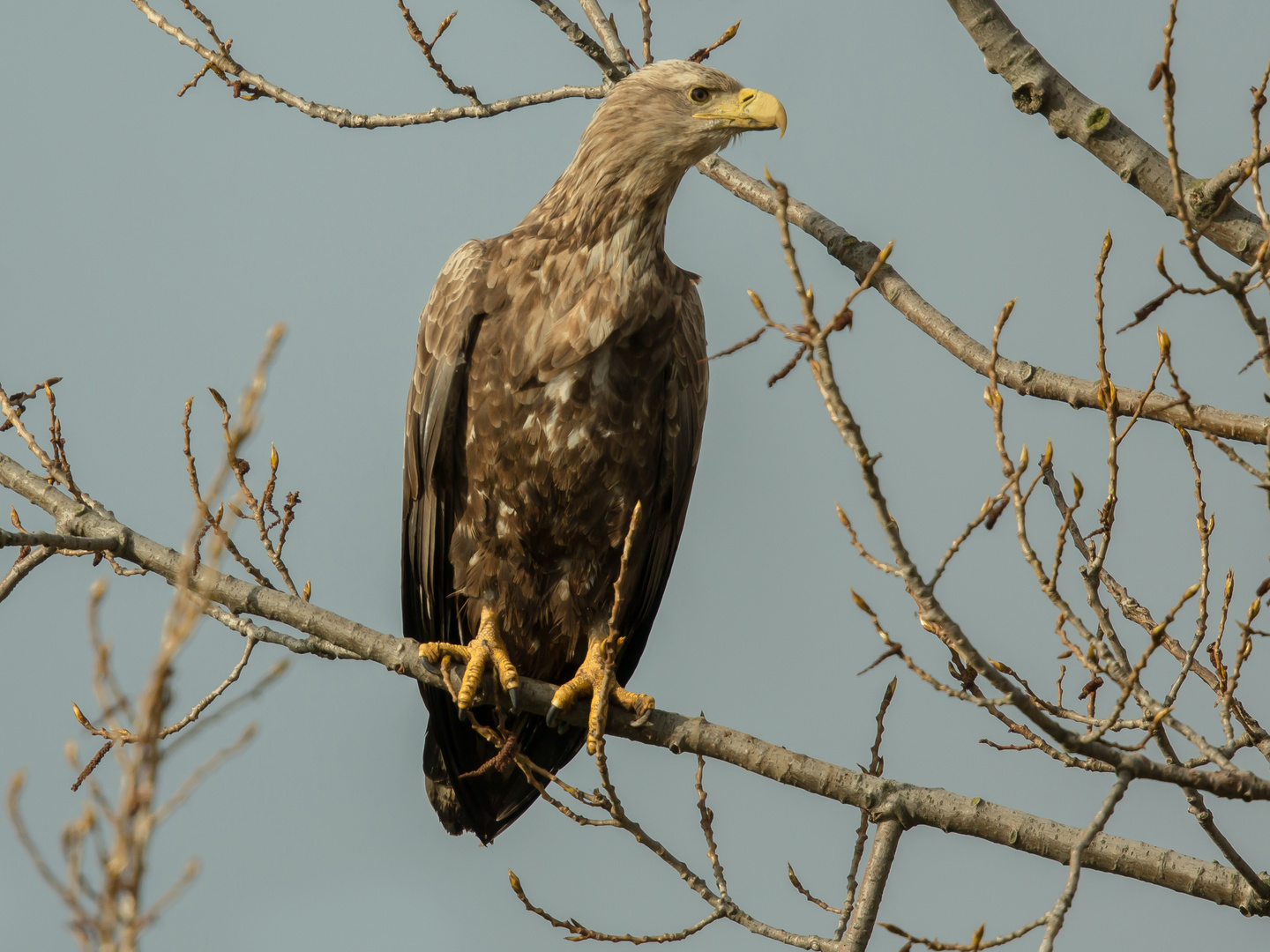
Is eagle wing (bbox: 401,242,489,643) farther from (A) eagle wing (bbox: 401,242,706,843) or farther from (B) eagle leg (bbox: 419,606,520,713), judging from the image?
(B) eagle leg (bbox: 419,606,520,713)

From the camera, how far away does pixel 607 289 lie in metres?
4.27

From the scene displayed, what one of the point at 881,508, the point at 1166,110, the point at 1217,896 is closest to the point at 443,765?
the point at 1217,896

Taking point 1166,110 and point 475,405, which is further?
point 475,405

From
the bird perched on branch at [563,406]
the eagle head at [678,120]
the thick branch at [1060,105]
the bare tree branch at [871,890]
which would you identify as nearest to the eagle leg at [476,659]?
the bird perched on branch at [563,406]

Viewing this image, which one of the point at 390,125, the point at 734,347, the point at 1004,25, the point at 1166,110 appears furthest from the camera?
the point at 390,125

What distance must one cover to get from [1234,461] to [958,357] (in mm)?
1161

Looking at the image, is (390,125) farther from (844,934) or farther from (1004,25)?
(844,934)

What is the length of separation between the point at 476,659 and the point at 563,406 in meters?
0.88

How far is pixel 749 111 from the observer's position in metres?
4.31

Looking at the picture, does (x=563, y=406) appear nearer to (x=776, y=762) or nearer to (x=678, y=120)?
(x=678, y=120)

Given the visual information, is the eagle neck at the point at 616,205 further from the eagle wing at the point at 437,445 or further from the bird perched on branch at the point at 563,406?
the eagle wing at the point at 437,445

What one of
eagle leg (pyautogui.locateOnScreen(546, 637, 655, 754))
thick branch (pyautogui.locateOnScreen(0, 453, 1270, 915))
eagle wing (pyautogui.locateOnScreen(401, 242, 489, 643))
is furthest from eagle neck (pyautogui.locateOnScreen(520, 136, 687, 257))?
thick branch (pyautogui.locateOnScreen(0, 453, 1270, 915))

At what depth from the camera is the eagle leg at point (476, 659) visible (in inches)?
160

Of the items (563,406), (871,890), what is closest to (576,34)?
(563,406)
